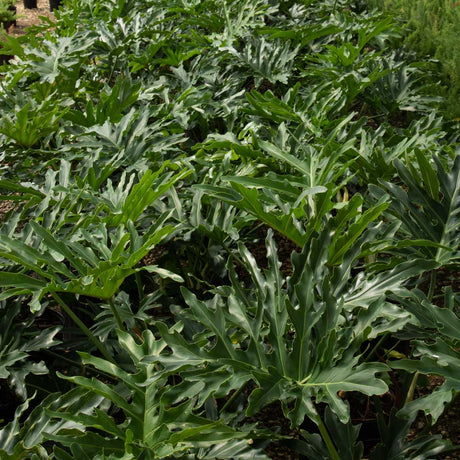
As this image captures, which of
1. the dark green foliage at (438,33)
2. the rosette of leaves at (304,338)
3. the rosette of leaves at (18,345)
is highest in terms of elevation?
the rosette of leaves at (304,338)

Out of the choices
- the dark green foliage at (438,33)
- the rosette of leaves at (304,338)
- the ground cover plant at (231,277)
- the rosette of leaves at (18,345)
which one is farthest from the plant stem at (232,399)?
the dark green foliage at (438,33)

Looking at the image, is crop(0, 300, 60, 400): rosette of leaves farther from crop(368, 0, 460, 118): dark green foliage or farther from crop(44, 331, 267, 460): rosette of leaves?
crop(368, 0, 460, 118): dark green foliage

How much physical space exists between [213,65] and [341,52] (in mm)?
721

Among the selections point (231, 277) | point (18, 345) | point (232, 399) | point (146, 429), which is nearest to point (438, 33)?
point (231, 277)

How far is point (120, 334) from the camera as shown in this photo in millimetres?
1567

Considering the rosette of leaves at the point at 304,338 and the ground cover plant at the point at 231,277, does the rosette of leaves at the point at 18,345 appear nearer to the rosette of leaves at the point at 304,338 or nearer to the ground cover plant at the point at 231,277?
the ground cover plant at the point at 231,277

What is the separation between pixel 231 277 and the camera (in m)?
1.72

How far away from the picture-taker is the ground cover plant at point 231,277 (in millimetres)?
1410

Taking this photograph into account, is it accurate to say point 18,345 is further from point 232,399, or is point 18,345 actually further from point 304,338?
point 304,338

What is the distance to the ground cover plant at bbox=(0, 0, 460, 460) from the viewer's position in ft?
4.63

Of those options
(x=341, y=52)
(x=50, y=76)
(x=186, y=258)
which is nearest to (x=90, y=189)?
(x=186, y=258)

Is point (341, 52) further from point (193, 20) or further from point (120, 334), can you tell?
point (120, 334)

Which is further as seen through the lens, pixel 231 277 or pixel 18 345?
pixel 18 345

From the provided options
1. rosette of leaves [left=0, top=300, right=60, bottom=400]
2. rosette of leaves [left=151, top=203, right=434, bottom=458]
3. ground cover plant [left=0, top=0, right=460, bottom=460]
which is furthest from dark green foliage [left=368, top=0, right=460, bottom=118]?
rosette of leaves [left=0, top=300, right=60, bottom=400]
